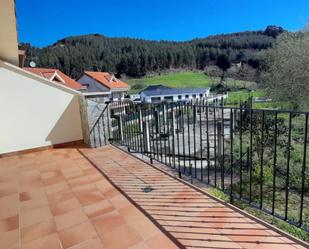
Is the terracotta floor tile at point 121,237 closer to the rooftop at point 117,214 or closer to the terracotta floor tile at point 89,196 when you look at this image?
the rooftop at point 117,214

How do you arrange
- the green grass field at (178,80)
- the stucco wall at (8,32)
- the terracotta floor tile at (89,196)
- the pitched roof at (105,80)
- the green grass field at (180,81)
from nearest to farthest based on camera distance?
the terracotta floor tile at (89,196) < the stucco wall at (8,32) < the pitched roof at (105,80) < the green grass field at (180,81) < the green grass field at (178,80)

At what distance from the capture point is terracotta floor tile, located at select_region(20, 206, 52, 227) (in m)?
2.18

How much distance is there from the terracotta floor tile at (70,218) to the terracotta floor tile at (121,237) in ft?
1.14

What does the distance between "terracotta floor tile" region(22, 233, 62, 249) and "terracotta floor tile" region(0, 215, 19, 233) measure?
329 mm

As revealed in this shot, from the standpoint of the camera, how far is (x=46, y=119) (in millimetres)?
4566

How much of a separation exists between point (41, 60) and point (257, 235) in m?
35.6

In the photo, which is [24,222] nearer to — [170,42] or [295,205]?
[295,205]

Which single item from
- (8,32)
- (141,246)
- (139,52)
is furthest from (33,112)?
(139,52)

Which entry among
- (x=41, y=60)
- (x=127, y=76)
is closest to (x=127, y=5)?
(x=41, y=60)

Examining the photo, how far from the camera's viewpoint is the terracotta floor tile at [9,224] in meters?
2.09

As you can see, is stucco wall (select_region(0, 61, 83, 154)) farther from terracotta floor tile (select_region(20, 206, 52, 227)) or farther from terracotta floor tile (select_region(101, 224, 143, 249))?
terracotta floor tile (select_region(101, 224, 143, 249))

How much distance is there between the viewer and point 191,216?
2.10m

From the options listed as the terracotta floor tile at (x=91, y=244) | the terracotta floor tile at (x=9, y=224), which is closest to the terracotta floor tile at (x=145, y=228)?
the terracotta floor tile at (x=91, y=244)

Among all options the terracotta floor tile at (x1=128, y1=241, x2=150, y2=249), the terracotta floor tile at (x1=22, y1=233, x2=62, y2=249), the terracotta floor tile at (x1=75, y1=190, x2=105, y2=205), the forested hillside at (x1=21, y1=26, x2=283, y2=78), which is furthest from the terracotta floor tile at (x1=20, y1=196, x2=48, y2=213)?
the forested hillside at (x1=21, y1=26, x2=283, y2=78)
